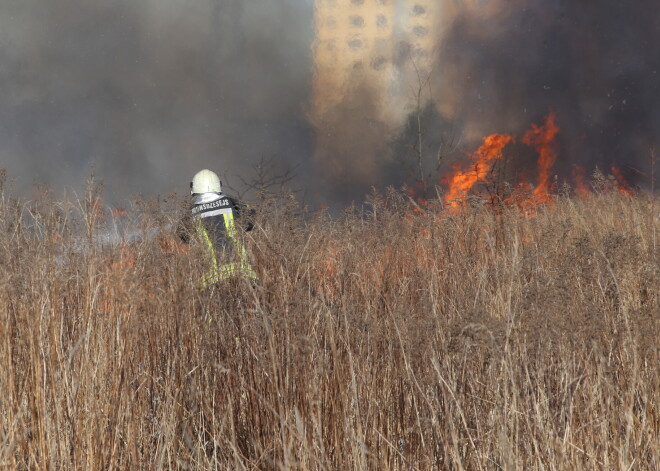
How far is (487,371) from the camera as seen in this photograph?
209cm

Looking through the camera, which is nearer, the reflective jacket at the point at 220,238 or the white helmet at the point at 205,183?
the reflective jacket at the point at 220,238

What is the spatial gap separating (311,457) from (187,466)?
62 centimetres

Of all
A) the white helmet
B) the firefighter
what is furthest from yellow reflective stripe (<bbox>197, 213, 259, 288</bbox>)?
the white helmet

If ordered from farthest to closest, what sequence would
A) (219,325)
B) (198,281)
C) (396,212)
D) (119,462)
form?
(396,212) < (198,281) < (219,325) < (119,462)

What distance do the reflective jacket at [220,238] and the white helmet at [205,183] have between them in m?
0.61

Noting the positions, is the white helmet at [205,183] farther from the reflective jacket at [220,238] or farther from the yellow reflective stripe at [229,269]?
the yellow reflective stripe at [229,269]

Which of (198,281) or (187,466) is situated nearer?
(187,466)

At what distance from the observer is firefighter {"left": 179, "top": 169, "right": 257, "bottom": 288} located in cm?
271

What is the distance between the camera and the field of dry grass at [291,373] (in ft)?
5.99

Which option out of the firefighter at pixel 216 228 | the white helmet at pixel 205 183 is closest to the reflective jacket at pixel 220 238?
the firefighter at pixel 216 228

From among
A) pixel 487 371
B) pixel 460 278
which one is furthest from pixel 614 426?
pixel 460 278

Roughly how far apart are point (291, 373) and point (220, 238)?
1413 mm

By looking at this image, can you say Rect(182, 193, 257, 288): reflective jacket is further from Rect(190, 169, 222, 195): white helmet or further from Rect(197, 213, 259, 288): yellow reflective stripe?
Rect(190, 169, 222, 195): white helmet

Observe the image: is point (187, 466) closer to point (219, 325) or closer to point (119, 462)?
point (119, 462)
